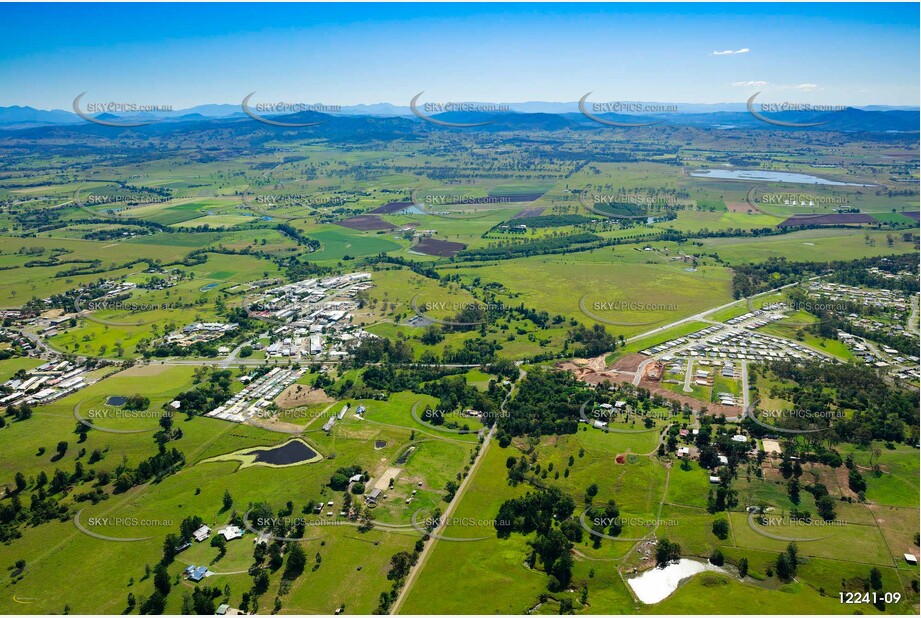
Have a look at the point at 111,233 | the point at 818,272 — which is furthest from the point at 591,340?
the point at 111,233

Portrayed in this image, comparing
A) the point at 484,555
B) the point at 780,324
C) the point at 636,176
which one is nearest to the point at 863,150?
the point at 636,176

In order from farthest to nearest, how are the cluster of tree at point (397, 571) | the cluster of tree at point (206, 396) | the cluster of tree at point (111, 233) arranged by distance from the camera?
1. the cluster of tree at point (111, 233)
2. the cluster of tree at point (206, 396)
3. the cluster of tree at point (397, 571)

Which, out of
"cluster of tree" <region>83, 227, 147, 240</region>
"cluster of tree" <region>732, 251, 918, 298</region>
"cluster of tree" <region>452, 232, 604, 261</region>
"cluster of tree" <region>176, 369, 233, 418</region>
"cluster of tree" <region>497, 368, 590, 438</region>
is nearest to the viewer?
"cluster of tree" <region>497, 368, 590, 438</region>

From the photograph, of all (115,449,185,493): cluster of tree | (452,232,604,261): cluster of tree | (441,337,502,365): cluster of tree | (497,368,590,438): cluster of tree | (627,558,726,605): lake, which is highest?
(452,232,604,261): cluster of tree

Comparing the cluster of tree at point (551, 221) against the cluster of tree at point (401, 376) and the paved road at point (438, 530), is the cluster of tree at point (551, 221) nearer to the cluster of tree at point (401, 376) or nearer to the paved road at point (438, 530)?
the cluster of tree at point (401, 376)

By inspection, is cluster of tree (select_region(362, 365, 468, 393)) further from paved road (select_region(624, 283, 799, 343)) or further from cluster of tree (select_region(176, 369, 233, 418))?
paved road (select_region(624, 283, 799, 343))

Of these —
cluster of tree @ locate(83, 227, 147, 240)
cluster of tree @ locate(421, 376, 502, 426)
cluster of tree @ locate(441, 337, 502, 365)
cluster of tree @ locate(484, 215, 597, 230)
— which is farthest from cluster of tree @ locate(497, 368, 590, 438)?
cluster of tree @ locate(83, 227, 147, 240)

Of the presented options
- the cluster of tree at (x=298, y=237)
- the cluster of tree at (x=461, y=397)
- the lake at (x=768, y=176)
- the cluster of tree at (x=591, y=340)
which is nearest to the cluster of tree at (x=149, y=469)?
the cluster of tree at (x=461, y=397)

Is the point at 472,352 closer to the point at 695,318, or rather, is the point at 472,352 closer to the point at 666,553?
the point at 695,318
